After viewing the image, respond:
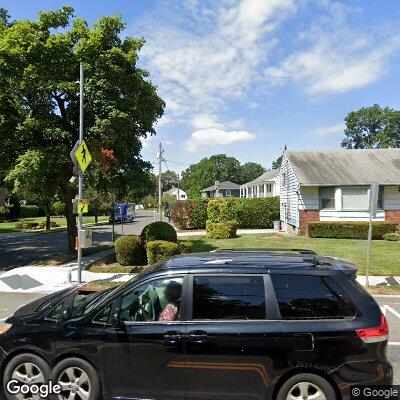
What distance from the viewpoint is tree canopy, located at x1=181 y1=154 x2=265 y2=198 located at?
10912 cm

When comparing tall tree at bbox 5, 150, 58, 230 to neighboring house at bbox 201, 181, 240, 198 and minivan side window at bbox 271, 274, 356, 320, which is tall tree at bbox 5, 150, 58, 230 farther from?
neighboring house at bbox 201, 181, 240, 198

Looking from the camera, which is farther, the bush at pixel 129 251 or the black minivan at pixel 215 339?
the bush at pixel 129 251

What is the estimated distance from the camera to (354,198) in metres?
23.8

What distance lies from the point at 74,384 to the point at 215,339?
63.8 inches

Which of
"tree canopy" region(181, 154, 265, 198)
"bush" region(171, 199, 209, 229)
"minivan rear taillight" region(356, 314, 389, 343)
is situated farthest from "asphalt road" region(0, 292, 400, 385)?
"tree canopy" region(181, 154, 265, 198)

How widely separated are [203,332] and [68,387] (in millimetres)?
1601

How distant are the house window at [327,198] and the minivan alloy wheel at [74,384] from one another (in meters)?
21.7

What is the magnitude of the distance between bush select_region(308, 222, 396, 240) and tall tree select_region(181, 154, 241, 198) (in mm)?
73162

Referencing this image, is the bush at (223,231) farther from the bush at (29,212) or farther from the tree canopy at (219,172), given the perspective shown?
the tree canopy at (219,172)

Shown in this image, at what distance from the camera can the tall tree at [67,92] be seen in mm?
14750

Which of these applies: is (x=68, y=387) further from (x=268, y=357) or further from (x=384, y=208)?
(x=384, y=208)

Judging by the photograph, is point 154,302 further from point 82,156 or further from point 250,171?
point 250,171

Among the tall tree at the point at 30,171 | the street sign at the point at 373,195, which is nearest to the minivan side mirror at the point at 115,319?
the street sign at the point at 373,195

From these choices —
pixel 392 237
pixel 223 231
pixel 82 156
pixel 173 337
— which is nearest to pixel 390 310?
pixel 173 337
